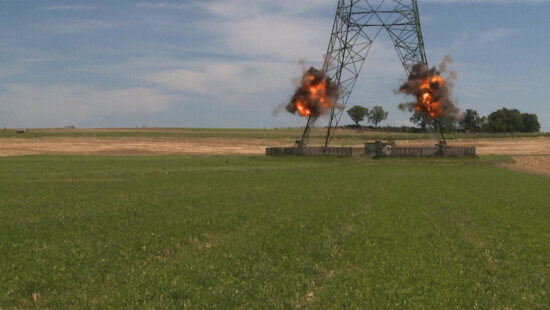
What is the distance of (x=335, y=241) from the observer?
13938 millimetres

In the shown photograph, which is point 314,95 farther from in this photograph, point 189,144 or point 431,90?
point 189,144

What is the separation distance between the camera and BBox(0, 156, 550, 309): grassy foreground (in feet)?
30.2

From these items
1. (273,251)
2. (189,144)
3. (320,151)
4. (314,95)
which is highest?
(314,95)

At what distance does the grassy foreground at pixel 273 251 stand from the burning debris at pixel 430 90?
38978 millimetres

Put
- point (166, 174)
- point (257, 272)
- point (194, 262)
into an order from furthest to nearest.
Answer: point (166, 174) → point (194, 262) → point (257, 272)

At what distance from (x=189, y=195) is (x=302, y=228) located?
10551 millimetres

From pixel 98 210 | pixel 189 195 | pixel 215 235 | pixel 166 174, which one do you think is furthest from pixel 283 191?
pixel 166 174

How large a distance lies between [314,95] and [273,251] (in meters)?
52.9

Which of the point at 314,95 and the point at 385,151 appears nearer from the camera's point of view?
the point at 385,151

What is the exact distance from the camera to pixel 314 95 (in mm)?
64312

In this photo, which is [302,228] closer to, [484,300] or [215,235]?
[215,235]

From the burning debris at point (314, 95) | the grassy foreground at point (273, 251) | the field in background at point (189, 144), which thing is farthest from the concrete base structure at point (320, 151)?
the grassy foreground at point (273, 251)

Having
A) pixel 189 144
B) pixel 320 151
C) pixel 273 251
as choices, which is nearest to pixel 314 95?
pixel 320 151

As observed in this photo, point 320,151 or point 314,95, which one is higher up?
point 314,95
